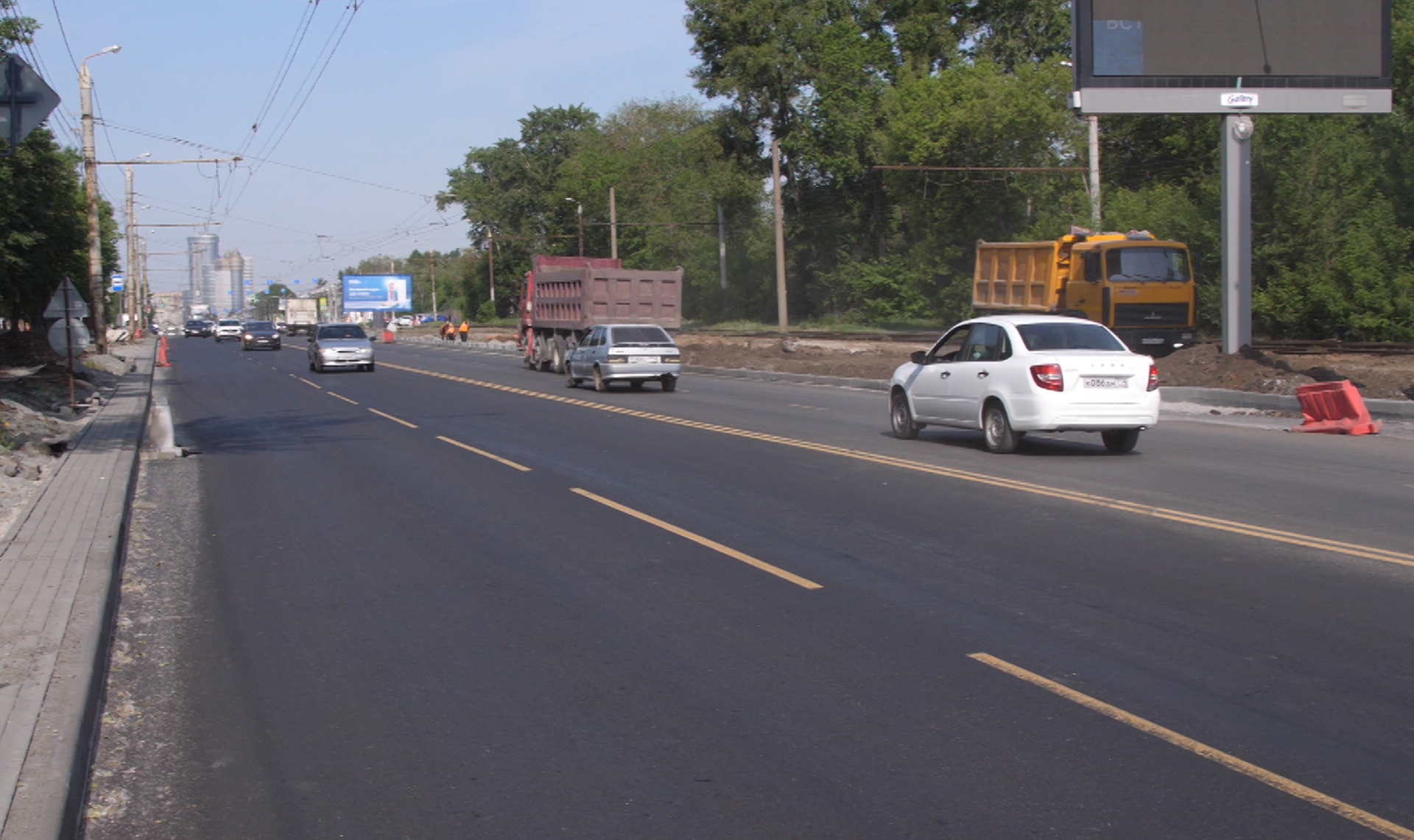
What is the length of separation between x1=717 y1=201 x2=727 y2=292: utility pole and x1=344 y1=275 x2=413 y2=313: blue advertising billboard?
41407 mm

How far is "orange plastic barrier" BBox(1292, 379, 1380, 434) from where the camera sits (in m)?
16.9

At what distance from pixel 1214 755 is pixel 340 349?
36.4 m

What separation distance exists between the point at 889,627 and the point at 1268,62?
68.0ft

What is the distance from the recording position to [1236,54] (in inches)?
929

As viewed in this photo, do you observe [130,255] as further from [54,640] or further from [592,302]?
[54,640]

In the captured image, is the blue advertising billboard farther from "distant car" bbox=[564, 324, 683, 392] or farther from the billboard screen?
the billboard screen

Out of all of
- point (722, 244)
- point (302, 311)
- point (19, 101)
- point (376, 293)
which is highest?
point (722, 244)

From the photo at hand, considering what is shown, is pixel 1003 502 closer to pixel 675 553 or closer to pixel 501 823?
pixel 675 553

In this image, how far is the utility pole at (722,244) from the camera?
7538 cm

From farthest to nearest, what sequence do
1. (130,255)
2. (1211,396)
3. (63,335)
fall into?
(130,255)
(63,335)
(1211,396)

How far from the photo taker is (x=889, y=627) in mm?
7000

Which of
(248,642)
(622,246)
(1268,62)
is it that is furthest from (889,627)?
(622,246)

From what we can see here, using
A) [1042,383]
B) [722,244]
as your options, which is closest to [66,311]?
[1042,383]

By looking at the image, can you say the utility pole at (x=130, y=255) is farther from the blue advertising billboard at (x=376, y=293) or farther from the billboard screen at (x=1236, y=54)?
the billboard screen at (x=1236, y=54)
